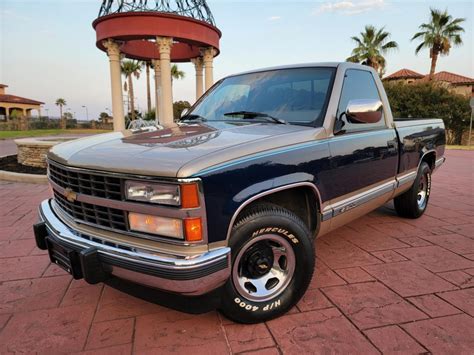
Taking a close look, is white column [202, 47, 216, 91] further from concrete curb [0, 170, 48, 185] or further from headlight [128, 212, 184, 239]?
headlight [128, 212, 184, 239]

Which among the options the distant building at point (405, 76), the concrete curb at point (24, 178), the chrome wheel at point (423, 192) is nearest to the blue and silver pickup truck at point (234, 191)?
the chrome wheel at point (423, 192)

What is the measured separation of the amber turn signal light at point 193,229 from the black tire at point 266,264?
266 mm

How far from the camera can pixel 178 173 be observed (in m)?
1.79

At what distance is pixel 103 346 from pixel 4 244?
254cm

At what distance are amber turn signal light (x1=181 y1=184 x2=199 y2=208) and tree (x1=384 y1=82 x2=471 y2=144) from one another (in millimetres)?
27034

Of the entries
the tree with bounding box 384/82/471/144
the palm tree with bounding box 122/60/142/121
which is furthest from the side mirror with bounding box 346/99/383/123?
the palm tree with bounding box 122/60/142/121

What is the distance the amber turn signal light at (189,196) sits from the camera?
1.81m

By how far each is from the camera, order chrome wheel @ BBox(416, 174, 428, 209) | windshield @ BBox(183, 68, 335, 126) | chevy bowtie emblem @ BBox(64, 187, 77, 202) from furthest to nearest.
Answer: chrome wheel @ BBox(416, 174, 428, 209) → windshield @ BBox(183, 68, 335, 126) → chevy bowtie emblem @ BBox(64, 187, 77, 202)

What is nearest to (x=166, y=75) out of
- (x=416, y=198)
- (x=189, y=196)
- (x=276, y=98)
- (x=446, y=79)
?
(x=416, y=198)

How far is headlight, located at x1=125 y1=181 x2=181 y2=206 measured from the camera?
1.84 meters

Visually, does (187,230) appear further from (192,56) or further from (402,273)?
(192,56)

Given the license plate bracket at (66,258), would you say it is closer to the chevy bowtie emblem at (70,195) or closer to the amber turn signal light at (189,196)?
the chevy bowtie emblem at (70,195)

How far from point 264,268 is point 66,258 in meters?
1.31

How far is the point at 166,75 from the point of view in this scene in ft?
47.8
